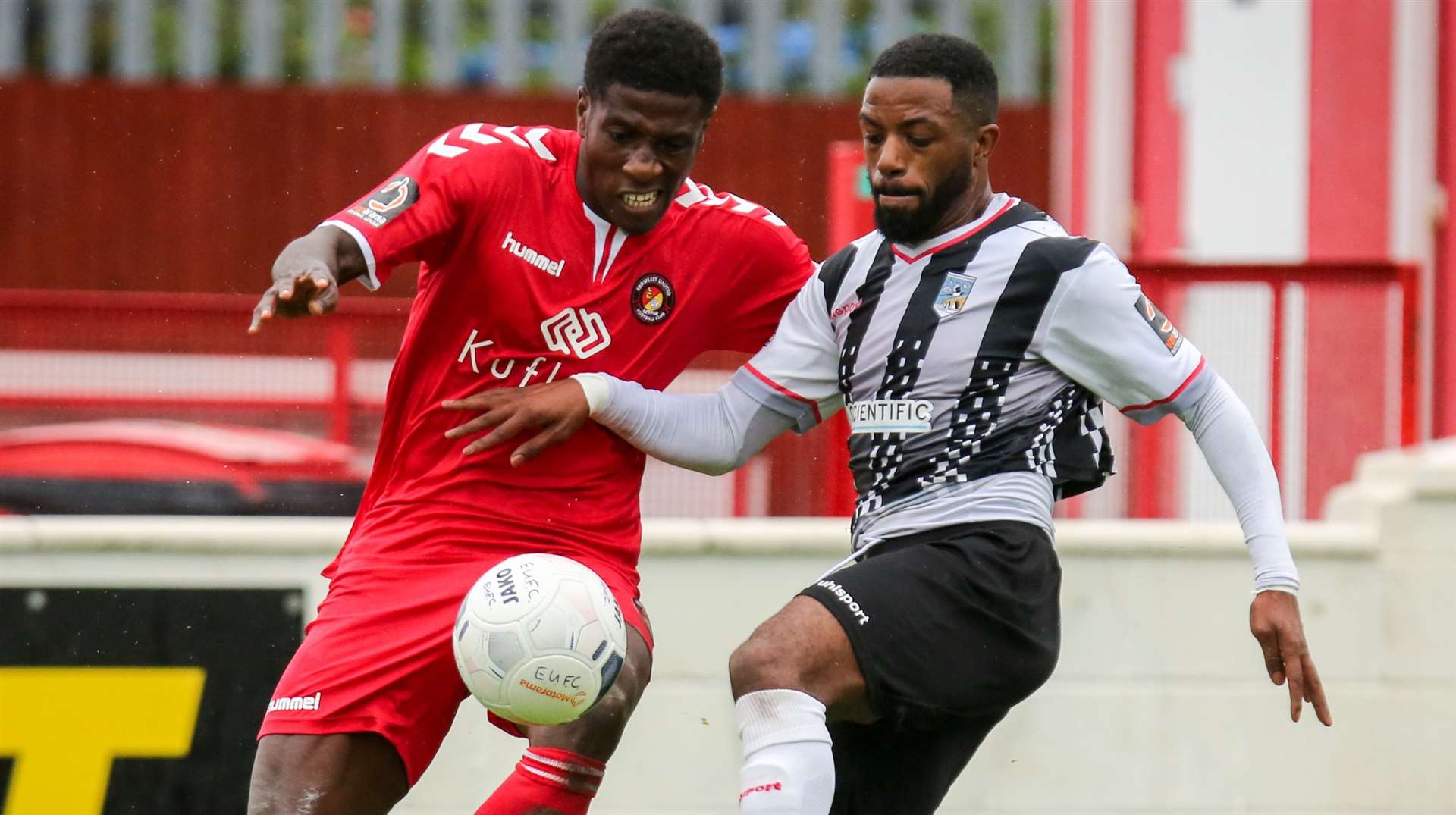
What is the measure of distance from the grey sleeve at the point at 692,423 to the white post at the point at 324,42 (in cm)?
1171

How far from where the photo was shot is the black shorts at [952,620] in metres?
3.69

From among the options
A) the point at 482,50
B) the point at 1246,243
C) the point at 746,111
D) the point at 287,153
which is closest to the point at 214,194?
the point at 287,153

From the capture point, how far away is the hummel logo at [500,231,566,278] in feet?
13.3

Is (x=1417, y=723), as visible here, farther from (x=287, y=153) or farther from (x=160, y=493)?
(x=287, y=153)

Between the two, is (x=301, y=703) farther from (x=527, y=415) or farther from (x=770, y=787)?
(x=770, y=787)

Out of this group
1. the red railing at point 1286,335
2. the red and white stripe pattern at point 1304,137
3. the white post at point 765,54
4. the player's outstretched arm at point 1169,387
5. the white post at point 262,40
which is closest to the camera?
the player's outstretched arm at point 1169,387

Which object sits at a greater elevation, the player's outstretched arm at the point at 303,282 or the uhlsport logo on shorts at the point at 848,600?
the player's outstretched arm at the point at 303,282

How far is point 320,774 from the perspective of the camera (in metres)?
3.92

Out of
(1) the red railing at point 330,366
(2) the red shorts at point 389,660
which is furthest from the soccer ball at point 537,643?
(1) the red railing at point 330,366

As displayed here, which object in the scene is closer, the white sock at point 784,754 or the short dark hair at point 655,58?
the white sock at point 784,754

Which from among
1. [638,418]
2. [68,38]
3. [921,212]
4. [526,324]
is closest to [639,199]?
[526,324]

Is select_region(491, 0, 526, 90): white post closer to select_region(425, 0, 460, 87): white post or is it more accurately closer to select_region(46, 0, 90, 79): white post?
select_region(425, 0, 460, 87): white post

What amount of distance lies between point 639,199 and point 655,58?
301 millimetres

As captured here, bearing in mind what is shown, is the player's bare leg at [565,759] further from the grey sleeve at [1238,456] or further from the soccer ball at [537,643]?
the grey sleeve at [1238,456]
